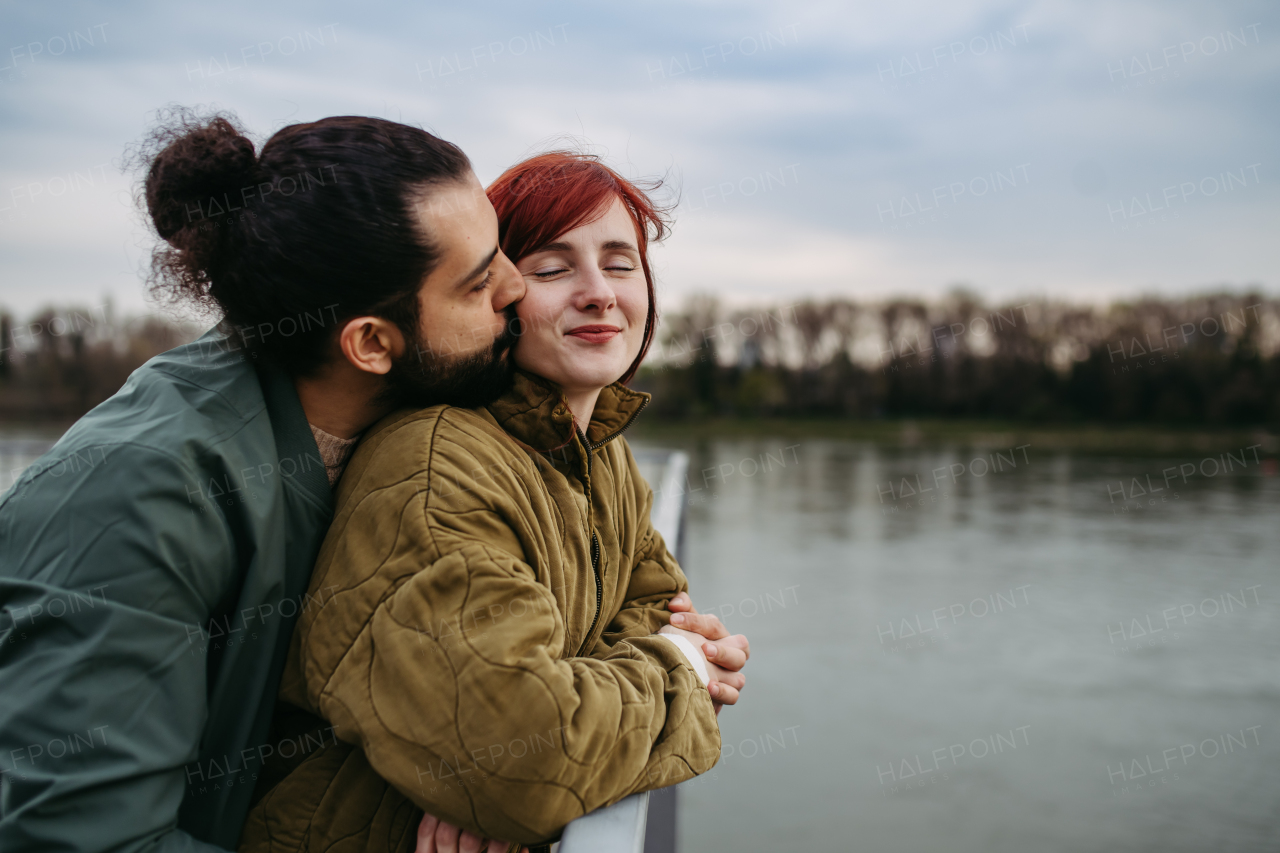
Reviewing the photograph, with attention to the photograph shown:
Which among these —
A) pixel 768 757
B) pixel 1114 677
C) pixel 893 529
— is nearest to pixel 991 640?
pixel 1114 677

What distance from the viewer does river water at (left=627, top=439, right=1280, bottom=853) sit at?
383 inches

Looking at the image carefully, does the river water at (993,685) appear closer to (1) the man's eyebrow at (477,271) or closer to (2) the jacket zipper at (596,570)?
(2) the jacket zipper at (596,570)

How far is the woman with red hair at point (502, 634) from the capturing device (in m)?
1.27

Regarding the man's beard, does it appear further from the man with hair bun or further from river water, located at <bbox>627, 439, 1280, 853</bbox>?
river water, located at <bbox>627, 439, 1280, 853</bbox>

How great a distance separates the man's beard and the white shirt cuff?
0.59 m

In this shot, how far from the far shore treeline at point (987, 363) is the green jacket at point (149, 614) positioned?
5013cm

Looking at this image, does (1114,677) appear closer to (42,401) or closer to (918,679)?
(918,679)

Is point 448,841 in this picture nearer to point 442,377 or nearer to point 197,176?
point 442,377

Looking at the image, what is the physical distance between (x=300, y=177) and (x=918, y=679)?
43.8 ft

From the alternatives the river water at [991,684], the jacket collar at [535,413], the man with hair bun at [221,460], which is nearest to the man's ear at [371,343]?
the man with hair bun at [221,460]

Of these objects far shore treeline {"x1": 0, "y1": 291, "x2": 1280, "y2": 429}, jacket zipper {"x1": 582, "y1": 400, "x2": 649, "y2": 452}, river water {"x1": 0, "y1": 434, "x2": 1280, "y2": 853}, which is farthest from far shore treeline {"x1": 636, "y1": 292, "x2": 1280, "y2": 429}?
jacket zipper {"x1": 582, "y1": 400, "x2": 649, "y2": 452}

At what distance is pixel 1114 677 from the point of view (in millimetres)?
13508

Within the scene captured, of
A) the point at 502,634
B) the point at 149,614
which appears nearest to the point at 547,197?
the point at 502,634

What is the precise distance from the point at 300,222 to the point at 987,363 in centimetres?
6839
